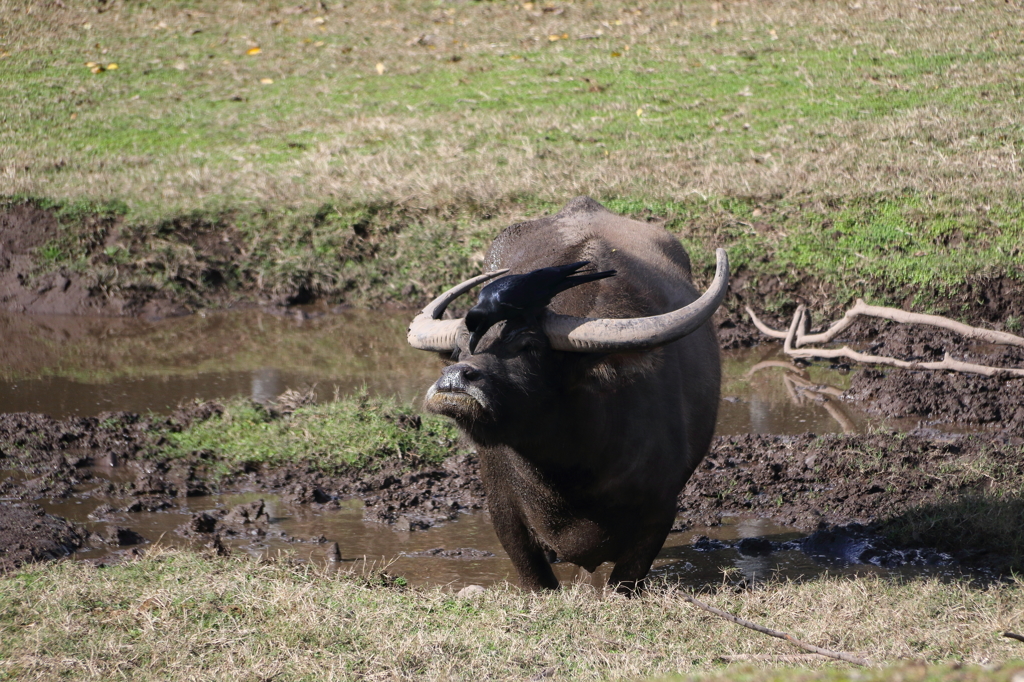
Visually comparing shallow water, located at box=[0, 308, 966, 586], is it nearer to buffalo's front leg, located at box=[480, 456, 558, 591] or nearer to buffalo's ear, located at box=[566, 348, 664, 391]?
buffalo's front leg, located at box=[480, 456, 558, 591]

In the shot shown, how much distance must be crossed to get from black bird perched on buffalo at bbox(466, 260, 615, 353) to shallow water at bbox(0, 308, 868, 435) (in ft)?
10.6

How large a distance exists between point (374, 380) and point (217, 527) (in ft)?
8.16

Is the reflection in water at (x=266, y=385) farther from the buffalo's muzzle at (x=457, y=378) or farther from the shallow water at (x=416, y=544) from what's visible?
the buffalo's muzzle at (x=457, y=378)

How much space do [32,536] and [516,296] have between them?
9.01 feet

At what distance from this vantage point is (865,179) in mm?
9711

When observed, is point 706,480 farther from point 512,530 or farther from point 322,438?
point 322,438

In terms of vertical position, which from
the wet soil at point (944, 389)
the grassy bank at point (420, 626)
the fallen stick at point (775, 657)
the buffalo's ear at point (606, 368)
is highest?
the buffalo's ear at point (606, 368)

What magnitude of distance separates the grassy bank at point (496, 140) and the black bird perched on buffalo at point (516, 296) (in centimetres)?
497

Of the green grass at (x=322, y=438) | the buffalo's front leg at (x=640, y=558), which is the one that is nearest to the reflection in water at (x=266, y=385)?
the green grass at (x=322, y=438)

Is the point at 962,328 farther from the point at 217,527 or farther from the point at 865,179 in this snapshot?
the point at 217,527

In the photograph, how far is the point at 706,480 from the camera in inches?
232

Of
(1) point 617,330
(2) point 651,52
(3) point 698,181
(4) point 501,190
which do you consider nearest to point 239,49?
(2) point 651,52

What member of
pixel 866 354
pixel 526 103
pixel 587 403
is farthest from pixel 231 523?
pixel 526 103

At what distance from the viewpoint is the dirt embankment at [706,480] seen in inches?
212
